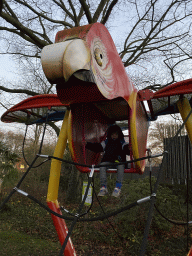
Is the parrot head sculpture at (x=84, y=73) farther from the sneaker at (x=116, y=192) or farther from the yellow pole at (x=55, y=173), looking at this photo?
the sneaker at (x=116, y=192)

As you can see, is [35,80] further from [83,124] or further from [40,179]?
[83,124]

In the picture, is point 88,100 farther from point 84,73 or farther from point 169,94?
point 169,94

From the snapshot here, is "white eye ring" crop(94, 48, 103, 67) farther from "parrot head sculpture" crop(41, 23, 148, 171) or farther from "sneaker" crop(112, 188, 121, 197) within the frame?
"sneaker" crop(112, 188, 121, 197)

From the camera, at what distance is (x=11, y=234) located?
22.5 feet

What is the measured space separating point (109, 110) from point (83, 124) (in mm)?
609

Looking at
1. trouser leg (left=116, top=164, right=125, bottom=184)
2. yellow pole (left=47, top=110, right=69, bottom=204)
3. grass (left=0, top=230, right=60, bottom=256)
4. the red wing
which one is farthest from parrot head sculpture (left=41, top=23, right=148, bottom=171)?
grass (left=0, top=230, right=60, bottom=256)

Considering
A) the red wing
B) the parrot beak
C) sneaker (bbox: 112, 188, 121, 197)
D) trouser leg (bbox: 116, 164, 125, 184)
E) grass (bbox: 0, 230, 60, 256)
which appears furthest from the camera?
grass (bbox: 0, 230, 60, 256)

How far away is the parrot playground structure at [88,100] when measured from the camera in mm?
1647

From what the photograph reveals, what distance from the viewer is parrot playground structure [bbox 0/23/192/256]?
1.65 metres

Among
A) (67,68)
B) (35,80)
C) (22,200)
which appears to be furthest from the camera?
(35,80)

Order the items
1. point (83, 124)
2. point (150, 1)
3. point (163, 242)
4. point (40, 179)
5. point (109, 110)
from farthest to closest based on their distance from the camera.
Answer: point (40, 179), point (150, 1), point (163, 242), point (109, 110), point (83, 124)

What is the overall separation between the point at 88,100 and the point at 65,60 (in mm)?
565

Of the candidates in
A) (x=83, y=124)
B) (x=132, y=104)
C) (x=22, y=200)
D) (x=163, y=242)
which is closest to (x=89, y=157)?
(x=83, y=124)

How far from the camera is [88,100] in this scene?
6.84ft
